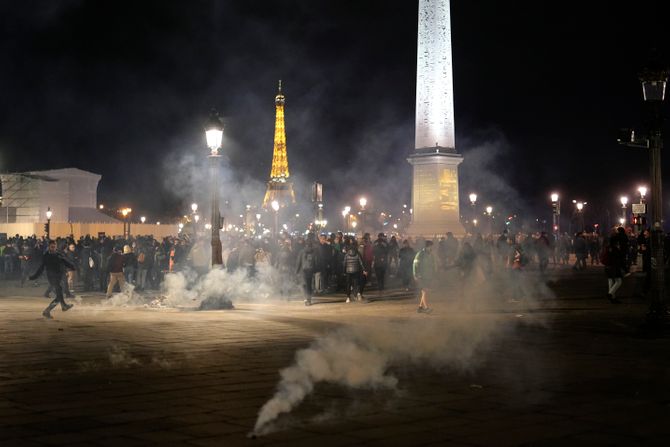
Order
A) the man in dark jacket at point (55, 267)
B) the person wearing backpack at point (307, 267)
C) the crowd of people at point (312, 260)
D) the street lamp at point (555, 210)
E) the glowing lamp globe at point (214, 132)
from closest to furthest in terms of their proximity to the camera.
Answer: the man in dark jacket at point (55, 267) → the glowing lamp globe at point (214, 132) → the crowd of people at point (312, 260) → the person wearing backpack at point (307, 267) → the street lamp at point (555, 210)

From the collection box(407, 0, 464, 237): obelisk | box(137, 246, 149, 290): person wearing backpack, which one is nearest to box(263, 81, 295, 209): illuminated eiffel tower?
box(407, 0, 464, 237): obelisk

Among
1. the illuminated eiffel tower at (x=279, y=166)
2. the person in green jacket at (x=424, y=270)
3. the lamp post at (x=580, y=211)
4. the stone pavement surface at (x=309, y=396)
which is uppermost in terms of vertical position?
the illuminated eiffel tower at (x=279, y=166)

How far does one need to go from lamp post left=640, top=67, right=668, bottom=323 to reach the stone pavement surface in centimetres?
77

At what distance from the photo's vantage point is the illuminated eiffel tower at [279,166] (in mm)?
143875

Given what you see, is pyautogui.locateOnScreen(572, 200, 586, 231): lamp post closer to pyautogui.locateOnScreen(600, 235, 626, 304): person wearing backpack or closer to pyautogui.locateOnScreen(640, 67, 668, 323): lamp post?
pyautogui.locateOnScreen(600, 235, 626, 304): person wearing backpack

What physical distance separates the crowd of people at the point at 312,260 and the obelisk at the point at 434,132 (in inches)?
410

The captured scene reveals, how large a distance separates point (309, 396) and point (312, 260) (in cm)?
1258

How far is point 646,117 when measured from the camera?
14367 millimetres

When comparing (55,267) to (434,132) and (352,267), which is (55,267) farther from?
(434,132)

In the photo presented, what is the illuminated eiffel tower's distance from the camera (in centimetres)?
14388

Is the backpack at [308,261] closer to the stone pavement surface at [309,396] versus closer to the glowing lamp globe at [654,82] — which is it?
the stone pavement surface at [309,396]

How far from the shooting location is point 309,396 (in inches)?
324

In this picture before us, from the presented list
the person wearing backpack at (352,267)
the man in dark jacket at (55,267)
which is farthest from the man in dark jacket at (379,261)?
the man in dark jacket at (55,267)

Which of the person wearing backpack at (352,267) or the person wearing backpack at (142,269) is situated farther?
the person wearing backpack at (142,269)
